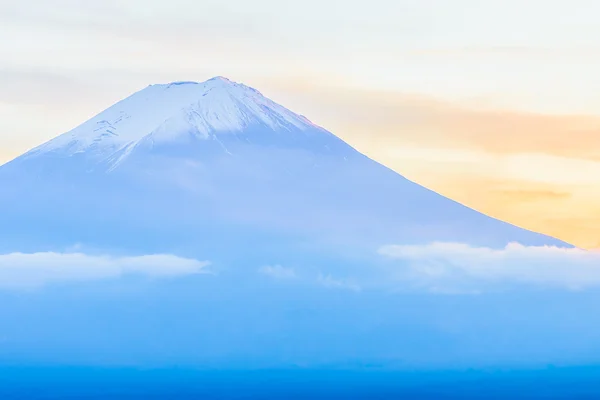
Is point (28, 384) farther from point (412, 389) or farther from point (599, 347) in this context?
point (599, 347)

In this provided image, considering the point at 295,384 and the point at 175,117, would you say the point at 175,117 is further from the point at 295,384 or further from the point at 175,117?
the point at 295,384

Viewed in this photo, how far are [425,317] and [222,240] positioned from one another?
725 inches

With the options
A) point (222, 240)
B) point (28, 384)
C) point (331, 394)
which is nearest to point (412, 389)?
point (331, 394)

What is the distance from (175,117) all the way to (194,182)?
975 centimetres

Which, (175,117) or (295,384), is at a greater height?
(175,117)

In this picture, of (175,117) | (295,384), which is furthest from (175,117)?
Answer: (295,384)

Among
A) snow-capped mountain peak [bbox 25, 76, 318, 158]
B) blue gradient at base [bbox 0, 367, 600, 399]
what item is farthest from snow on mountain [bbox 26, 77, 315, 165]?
blue gradient at base [bbox 0, 367, 600, 399]

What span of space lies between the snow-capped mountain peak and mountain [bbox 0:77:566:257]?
9cm

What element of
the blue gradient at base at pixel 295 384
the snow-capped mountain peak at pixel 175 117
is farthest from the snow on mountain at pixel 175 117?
the blue gradient at base at pixel 295 384

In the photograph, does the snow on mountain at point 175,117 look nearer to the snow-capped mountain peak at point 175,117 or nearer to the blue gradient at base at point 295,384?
the snow-capped mountain peak at point 175,117

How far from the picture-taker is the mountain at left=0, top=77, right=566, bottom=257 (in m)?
130

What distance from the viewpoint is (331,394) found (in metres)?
131

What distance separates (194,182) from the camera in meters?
136

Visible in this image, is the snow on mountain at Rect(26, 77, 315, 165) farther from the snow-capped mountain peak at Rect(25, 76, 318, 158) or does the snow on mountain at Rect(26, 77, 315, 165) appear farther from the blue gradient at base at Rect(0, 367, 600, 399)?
the blue gradient at base at Rect(0, 367, 600, 399)
